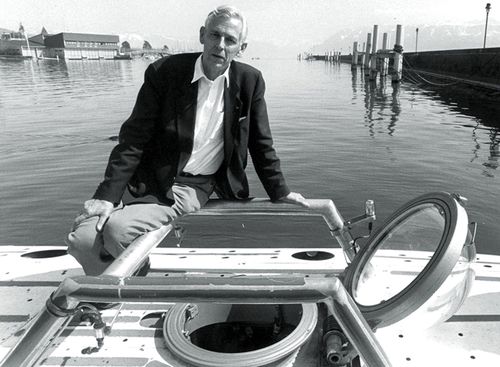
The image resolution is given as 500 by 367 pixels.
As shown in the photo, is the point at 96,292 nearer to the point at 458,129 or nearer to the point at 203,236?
the point at 203,236

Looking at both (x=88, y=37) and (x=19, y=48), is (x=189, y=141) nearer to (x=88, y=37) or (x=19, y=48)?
(x=19, y=48)

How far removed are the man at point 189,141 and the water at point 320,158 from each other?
4.74 m

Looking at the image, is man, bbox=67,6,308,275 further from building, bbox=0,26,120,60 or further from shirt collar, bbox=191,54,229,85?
building, bbox=0,26,120,60

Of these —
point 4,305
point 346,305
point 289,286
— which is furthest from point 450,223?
point 4,305

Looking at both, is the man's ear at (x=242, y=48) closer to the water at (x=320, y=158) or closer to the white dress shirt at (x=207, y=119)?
the white dress shirt at (x=207, y=119)

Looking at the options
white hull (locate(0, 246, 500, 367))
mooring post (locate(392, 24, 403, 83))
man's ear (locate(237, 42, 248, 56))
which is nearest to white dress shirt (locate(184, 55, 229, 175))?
man's ear (locate(237, 42, 248, 56))

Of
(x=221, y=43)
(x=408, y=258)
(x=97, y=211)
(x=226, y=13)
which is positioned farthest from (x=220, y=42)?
(x=408, y=258)

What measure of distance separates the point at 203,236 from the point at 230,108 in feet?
17.0

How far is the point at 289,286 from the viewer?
4.72 feet

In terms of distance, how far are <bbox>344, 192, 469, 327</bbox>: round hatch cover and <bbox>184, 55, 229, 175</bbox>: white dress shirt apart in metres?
1.31

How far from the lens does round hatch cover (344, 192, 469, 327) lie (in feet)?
6.31

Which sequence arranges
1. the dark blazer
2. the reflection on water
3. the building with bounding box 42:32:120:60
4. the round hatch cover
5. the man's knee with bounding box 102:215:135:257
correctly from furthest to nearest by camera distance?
the building with bounding box 42:32:120:60 < the reflection on water < the dark blazer < the man's knee with bounding box 102:215:135:257 < the round hatch cover

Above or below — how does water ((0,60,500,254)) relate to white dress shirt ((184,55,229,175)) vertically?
below

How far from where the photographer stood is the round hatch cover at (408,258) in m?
1.92
